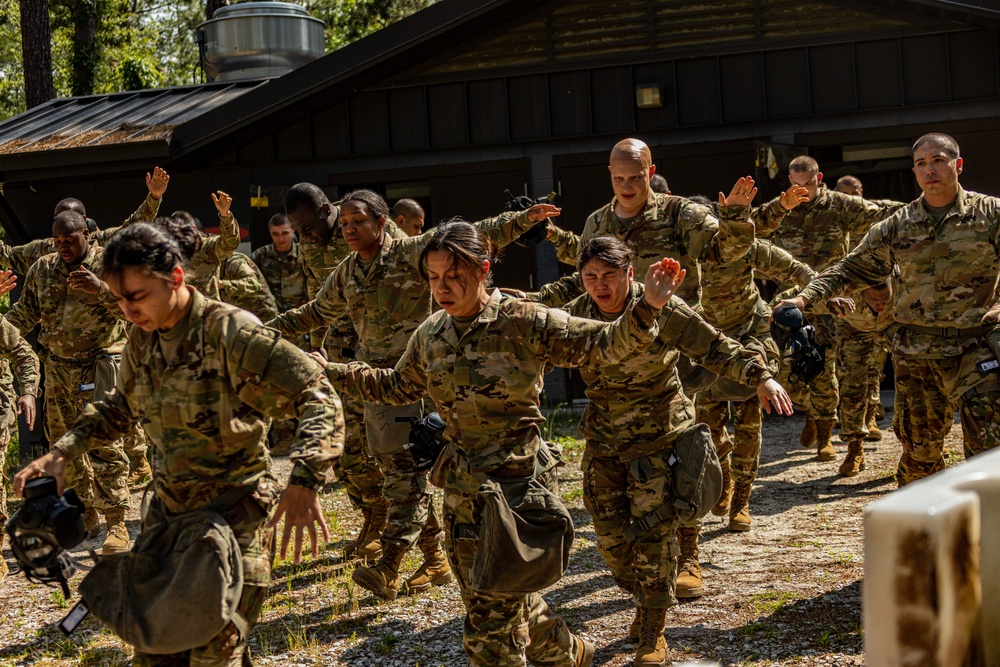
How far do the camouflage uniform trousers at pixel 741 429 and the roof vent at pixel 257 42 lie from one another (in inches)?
413

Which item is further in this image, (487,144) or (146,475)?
(487,144)

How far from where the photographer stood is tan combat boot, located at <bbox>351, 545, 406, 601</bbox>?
6.82 metres

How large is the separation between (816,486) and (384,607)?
13.4 feet

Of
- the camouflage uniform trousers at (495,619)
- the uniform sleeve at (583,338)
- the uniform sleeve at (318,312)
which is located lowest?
the camouflage uniform trousers at (495,619)

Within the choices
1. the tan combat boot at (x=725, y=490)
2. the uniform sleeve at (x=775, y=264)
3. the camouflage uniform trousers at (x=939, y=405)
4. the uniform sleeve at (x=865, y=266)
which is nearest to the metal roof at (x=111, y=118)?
the uniform sleeve at (x=775, y=264)

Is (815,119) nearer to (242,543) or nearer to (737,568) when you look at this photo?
(737,568)

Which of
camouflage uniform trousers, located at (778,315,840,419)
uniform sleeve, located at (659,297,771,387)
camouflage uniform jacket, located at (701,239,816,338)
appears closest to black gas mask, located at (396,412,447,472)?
uniform sleeve, located at (659,297,771,387)

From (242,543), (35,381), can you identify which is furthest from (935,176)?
(35,381)

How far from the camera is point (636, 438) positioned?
581 cm

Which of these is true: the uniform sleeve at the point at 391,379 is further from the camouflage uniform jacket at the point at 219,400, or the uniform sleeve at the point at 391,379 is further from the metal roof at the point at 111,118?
the metal roof at the point at 111,118

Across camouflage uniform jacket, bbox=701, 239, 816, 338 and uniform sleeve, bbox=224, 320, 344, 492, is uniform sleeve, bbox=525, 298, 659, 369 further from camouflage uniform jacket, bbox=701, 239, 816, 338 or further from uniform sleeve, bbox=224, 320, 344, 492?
camouflage uniform jacket, bbox=701, 239, 816, 338

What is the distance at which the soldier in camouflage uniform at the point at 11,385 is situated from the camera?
8148mm

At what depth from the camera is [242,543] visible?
427cm

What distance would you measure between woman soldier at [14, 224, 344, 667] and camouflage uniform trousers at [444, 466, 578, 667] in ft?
2.66
